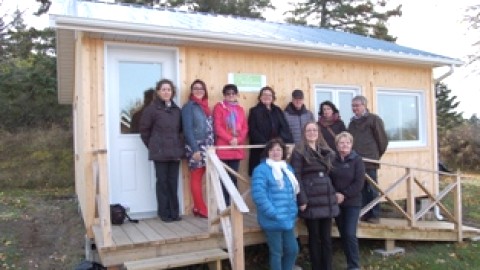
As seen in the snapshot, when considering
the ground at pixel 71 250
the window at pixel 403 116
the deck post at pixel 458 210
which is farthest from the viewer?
the window at pixel 403 116

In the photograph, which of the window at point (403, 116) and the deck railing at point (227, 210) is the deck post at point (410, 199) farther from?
the deck railing at point (227, 210)

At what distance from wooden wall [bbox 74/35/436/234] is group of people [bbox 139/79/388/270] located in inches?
19.9

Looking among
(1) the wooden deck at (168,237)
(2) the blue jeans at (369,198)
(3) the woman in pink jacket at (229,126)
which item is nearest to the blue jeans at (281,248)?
(1) the wooden deck at (168,237)

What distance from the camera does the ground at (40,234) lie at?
559cm

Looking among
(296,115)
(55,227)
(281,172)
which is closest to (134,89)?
(296,115)

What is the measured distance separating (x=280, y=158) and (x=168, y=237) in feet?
4.72

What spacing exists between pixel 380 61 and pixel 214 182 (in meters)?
4.51

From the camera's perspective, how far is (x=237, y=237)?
12.6ft

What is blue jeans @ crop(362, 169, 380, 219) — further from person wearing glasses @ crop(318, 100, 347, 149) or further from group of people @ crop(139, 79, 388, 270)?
person wearing glasses @ crop(318, 100, 347, 149)

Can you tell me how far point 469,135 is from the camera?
63.6ft

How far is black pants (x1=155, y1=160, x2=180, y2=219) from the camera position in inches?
197

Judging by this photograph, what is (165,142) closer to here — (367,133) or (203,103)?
(203,103)

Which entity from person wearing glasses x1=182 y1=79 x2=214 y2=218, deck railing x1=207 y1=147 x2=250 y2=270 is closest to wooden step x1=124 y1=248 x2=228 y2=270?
deck railing x1=207 y1=147 x2=250 y2=270

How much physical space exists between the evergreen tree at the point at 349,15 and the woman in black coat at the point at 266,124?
1750 centimetres
